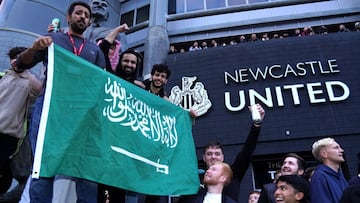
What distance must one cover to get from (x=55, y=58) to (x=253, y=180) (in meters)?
9.63

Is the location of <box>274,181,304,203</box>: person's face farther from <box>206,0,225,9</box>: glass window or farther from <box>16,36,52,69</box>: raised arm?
<box>206,0,225,9</box>: glass window

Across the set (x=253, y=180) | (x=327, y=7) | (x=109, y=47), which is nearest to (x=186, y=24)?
(x=327, y=7)

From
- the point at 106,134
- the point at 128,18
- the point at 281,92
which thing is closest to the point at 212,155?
the point at 106,134

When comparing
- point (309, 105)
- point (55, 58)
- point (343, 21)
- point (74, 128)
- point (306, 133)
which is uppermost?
point (343, 21)

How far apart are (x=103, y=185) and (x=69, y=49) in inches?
52.0

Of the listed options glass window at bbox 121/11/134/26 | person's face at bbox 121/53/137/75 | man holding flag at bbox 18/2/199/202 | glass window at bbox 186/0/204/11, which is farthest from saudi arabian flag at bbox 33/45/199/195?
glass window at bbox 121/11/134/26

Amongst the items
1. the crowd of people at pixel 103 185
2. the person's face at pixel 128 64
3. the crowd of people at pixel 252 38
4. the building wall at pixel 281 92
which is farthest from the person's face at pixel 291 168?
the crowd of people at pixel 252 38

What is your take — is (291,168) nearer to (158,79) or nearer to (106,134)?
(158,79)

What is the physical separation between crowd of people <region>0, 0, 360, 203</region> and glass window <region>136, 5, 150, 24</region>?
51.0ft

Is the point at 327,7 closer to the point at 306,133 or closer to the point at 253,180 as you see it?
the point at 306,133

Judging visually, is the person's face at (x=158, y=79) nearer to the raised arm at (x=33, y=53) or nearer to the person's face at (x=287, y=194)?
the raised arm at (x=33, y=53)

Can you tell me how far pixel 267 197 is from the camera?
349 centimetres

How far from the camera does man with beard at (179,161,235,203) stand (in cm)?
314

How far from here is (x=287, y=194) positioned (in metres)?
2.92
